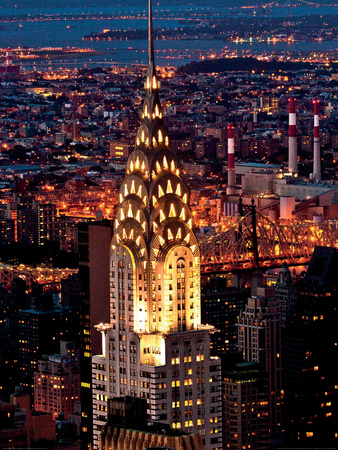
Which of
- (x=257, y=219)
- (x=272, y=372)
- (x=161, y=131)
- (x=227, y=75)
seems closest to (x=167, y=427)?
(x=161, y=131)

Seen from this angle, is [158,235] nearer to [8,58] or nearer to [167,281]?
[167,281]

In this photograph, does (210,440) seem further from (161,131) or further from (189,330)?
(161,131)

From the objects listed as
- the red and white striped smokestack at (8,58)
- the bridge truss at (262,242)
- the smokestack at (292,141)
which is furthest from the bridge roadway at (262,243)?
the red and white striped smokestack at (8,58)

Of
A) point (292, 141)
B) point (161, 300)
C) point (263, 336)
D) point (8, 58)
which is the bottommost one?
point (8, 58)

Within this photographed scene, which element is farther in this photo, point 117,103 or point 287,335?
point 117,103

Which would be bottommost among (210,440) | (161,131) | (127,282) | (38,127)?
(38,127)

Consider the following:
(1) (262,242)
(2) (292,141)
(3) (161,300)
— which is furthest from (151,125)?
(2) (292,141)

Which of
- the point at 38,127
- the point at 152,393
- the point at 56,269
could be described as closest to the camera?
the point at 152,393

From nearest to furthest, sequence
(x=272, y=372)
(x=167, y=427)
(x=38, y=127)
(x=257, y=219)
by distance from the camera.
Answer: (x=167, y=427) < (x=272, y=372) < (x=257, y=219) < (x=38, y=127)

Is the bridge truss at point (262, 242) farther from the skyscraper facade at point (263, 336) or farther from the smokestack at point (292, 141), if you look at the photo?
the smokestack at point (292, 141)

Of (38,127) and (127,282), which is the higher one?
(127,282)
